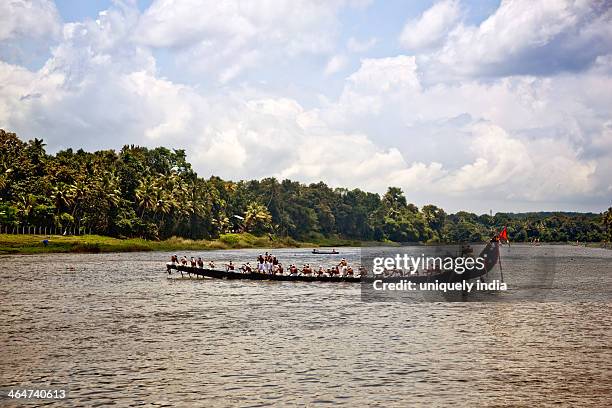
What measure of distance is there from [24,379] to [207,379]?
6702mm

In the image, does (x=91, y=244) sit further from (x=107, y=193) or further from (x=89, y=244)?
(x=107, y=193)

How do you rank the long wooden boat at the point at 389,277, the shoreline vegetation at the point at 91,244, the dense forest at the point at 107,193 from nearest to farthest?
1. the long wooden boat at the point at 389,277
2. the shoreline vegetation at the point at 91,244
3. the dense forest at the point at 107,193

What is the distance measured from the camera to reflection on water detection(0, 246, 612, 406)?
911 inches

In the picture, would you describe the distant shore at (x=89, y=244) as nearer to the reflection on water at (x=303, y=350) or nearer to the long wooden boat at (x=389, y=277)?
the long wooden boat at (x=389, y=277)

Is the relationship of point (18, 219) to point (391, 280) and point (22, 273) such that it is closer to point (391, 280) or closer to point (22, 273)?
point (22, 273)

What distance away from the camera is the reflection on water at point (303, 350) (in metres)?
Answer: 23.1

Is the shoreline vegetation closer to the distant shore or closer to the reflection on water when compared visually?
the distant shore

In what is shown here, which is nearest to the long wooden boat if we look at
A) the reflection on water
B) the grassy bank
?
the reflection on water

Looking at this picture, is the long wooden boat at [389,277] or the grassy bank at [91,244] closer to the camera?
the long wooden boat at [389,277]

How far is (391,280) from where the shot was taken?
200ft

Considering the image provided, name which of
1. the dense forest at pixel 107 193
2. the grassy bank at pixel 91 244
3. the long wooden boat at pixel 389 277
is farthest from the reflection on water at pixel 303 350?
the dense forest at pixel 107 193

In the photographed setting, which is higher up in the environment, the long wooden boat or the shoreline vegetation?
the shoreline vegetation

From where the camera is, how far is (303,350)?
1208 inches

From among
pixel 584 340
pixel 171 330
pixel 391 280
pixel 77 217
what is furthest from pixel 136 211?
pixel 584 340
